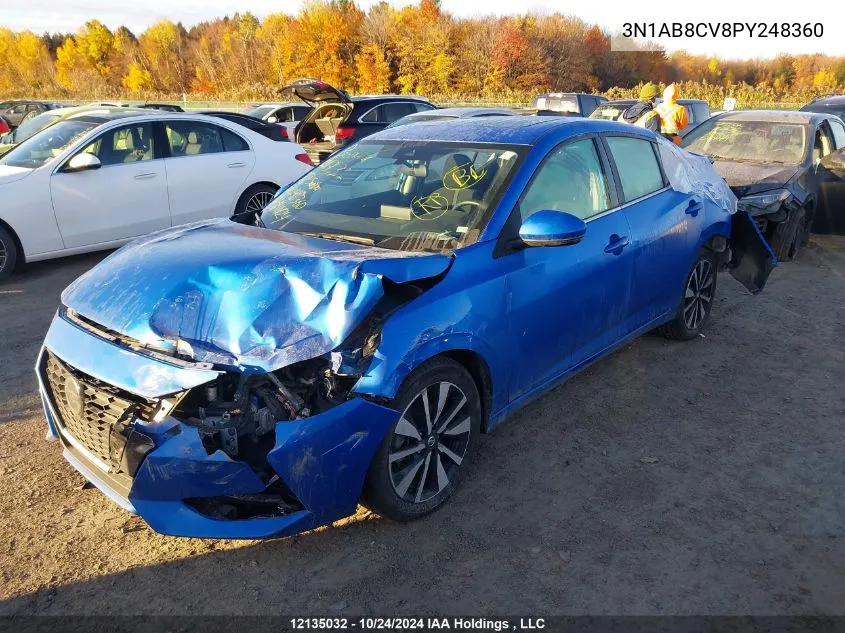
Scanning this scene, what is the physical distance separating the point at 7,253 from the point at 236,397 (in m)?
5.42

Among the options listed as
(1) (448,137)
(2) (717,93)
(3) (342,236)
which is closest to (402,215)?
(3) (342,236)

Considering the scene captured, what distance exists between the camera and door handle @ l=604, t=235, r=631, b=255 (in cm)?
394

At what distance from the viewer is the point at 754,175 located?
25.4 ft

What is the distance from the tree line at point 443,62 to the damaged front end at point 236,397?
39725mm

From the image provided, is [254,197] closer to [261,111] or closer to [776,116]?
[776,116]

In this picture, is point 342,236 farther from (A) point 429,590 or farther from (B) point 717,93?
(B) point 717,93

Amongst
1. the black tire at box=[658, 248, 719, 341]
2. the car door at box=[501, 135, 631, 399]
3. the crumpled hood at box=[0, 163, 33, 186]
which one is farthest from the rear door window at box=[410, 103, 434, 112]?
the car door at box=[501, 135, 631, 399]

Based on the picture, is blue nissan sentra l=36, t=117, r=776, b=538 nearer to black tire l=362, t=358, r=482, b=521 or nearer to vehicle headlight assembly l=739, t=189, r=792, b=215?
black tire l=362, t=358, r=482, b=521

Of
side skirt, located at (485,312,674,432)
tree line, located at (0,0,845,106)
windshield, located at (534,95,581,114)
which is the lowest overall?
side skirt, located at (485,312,674,432)

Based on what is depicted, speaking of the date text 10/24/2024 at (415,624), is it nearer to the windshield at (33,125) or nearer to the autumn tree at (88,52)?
the windshield at (33,125)

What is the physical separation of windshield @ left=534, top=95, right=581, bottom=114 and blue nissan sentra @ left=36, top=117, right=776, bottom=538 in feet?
51.5

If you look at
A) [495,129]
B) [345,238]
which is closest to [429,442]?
[345,238]

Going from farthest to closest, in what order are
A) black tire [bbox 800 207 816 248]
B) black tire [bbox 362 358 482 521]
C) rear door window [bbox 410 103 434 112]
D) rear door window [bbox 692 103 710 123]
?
rear door window [bbox 692 103 710 123]
rear door window [bbox 410 103 434 112]
black tire [bbox 800 207 816 248]
black tire [bbox 362 358 482 521]

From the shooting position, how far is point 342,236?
3521 millimetres
